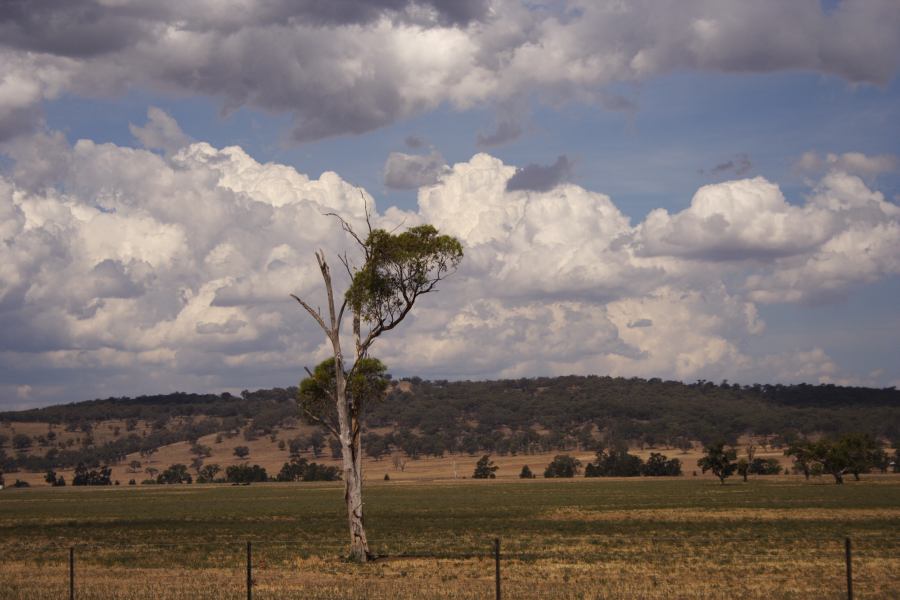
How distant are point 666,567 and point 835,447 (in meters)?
84.3

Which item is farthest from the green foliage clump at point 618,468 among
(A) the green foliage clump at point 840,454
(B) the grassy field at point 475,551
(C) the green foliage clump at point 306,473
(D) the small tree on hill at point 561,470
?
(B) the grassy field at point 475,551

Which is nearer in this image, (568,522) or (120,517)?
(568,522)

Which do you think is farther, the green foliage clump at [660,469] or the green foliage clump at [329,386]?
the green foliage clump at [660,469]

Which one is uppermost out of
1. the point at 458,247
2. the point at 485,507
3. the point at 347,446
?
the point at 458,247

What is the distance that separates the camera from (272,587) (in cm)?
2688

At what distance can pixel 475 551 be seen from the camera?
36.9 metres

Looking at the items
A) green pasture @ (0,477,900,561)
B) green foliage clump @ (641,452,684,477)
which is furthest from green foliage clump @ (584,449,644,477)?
green pasture @ (0,477,900,561)

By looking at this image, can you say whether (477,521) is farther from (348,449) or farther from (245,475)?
(245,475)

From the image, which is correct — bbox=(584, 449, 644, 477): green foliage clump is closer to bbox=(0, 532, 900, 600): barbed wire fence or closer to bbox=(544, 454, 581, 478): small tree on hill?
bbox=(544, 454, 581, 478): small tree on hill

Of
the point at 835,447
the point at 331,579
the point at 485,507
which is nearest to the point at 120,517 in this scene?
the point at 485,507

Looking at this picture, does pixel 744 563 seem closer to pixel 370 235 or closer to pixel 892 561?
pixel 892 561

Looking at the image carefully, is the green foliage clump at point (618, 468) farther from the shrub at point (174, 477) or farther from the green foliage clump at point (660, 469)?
the shrub at point (174, 477)

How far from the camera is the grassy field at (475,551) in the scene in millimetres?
26094

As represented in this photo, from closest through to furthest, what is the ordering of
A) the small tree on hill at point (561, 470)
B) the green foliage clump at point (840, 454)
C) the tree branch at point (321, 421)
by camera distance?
the tree branch at point (321, 421)
the green foliage clump at point (840, 454)
the small tree on hill at point (561, 470)
